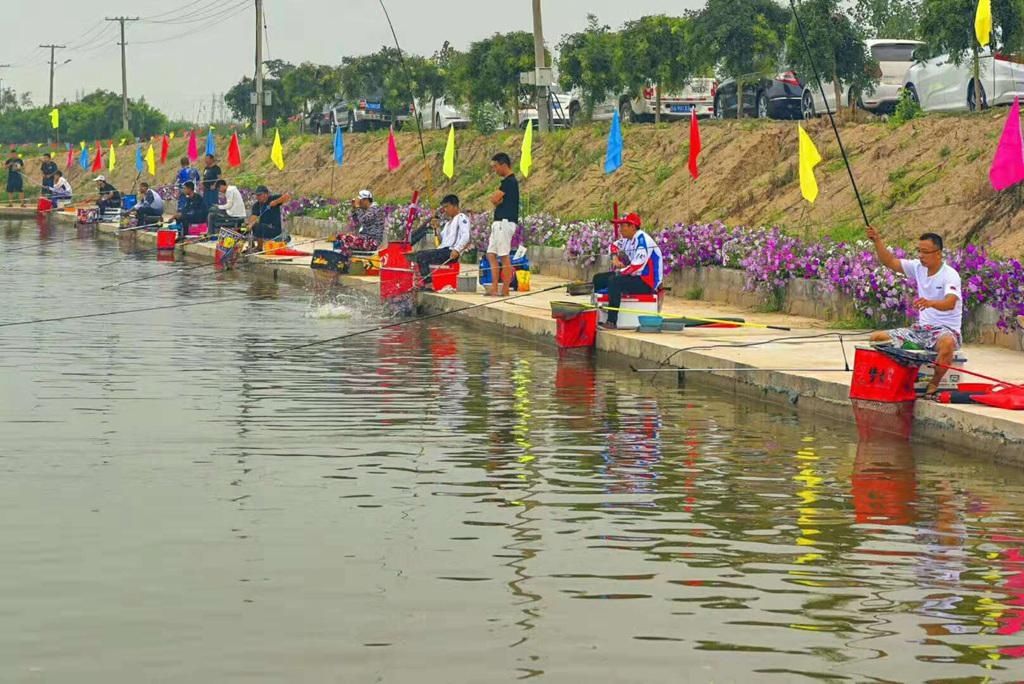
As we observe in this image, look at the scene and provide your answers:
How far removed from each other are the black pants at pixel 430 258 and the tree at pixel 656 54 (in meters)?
15.4

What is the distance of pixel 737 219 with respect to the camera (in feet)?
90.6

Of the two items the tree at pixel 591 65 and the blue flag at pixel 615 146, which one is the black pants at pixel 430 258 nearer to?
the blue flag at pixel 615 146

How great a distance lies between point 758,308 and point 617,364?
351 centimetres

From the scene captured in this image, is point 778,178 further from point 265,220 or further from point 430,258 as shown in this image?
point 265,220

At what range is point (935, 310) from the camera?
14281 mm

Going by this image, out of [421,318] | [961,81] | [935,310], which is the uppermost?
[961,81]

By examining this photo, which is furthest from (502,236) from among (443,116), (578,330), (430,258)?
(443,116)

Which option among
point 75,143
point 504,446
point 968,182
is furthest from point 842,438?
point 75,143

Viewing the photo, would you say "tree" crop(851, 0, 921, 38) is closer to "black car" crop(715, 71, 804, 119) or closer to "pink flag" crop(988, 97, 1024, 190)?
"black car" crop(715, 71, 804, 119)

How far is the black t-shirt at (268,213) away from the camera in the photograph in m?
34.4

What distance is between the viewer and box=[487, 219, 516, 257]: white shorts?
23.7 m

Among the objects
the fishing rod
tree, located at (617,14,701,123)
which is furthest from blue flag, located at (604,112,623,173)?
tree, located at (617,14,701,123)

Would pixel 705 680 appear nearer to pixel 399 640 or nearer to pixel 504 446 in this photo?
pixel 399 640

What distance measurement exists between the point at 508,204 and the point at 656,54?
1799 centimetres
